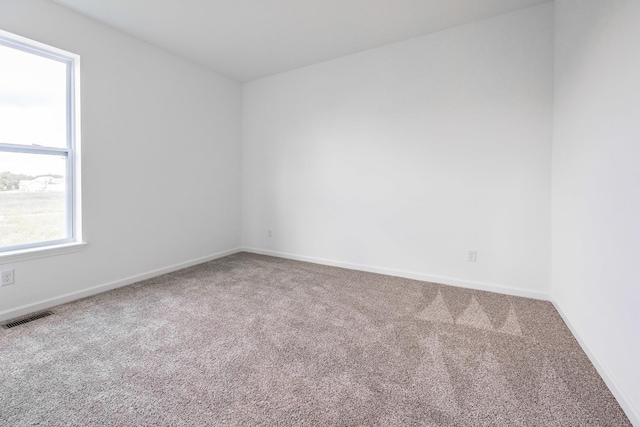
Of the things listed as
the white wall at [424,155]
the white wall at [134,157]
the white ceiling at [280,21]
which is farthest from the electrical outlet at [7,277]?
the white wall at [424,155]

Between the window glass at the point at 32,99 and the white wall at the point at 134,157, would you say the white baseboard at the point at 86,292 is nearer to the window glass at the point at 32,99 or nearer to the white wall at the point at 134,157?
the white wall at the point at 134,157

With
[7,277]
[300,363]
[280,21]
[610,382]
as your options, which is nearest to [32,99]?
[7,277]

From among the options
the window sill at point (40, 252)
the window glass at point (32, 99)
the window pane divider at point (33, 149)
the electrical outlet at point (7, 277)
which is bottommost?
the electrical outlet at point (7, 277)

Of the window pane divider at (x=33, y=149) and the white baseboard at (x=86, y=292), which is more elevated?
the window pane divider at (x=33, y=149)

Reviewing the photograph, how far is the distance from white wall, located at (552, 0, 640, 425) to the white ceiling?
A: 3.23 feet

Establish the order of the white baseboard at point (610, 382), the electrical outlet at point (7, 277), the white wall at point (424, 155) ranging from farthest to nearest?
the white wall at point (424, 155), the electrical outlet at point (7, 277), the white baseboard at point (610, 382)

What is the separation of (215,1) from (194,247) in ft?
9.24

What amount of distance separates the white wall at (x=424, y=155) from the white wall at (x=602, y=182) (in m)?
0.31

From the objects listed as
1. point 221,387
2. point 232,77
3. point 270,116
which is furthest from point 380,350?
point 232,77

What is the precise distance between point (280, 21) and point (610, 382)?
3648mm

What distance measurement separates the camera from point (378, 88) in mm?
3393

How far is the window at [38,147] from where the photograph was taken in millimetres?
2338

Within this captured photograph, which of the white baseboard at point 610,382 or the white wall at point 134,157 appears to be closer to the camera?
the white baseboard at point 610,382

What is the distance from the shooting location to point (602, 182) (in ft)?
5.41
